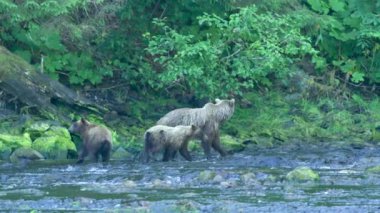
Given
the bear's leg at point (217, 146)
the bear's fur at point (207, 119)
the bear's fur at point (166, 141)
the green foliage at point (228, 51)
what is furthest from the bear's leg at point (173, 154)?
the green foliage at point (228, 51)

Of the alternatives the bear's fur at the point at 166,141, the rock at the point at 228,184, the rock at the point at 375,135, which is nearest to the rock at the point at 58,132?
the bear's fur at the point at 166,141

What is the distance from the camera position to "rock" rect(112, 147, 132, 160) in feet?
66.6

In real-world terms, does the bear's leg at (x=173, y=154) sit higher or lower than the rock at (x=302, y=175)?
higher

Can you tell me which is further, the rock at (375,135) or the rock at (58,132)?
the rock at (375,135)

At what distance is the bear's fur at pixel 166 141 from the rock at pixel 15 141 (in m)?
1.92

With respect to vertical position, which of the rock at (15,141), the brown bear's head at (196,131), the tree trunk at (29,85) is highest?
the tree trunk at (29,85)

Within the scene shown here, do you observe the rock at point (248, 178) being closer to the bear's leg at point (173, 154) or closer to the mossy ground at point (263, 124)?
the bear's leg at point (173, 154)

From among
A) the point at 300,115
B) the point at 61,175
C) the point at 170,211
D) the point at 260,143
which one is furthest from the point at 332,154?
the point at 170,211

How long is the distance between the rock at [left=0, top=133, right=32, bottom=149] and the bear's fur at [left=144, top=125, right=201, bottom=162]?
192 centimetres

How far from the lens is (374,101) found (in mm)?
25016

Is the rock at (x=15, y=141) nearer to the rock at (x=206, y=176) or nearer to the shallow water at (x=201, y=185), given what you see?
the shallow water at (x=201, y=185)

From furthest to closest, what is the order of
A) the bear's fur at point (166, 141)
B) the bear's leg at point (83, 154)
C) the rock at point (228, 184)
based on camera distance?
1. the bear's fur at point (166, 141)
2. the bear's leg at point (83, 154)
3. the rock at point (228, 184)

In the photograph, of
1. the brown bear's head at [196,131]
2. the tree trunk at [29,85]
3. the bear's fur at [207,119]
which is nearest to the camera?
the brown bear's head at [196,131]

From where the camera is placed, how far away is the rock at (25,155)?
19228 mm
